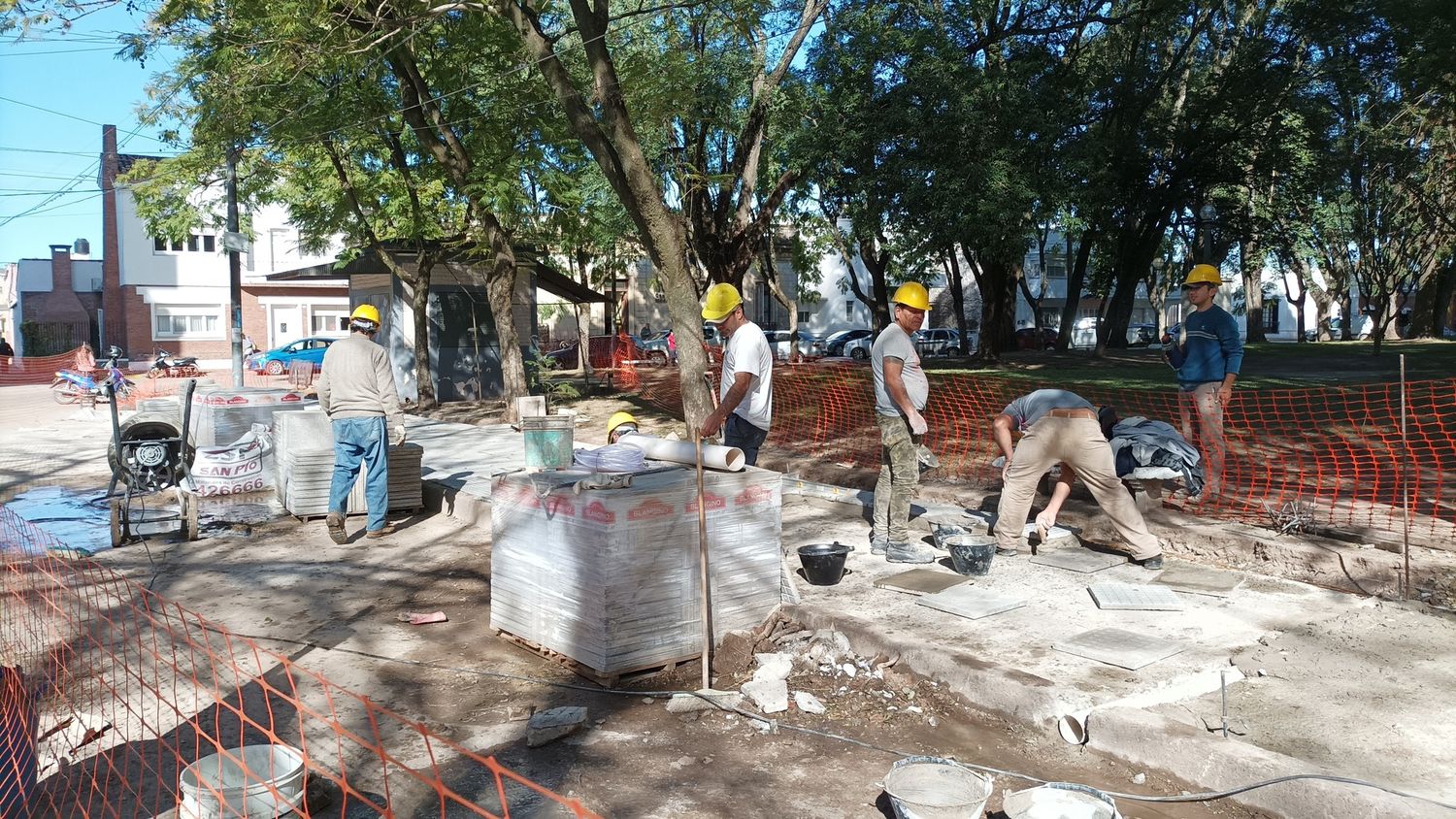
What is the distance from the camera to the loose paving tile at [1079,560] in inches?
248

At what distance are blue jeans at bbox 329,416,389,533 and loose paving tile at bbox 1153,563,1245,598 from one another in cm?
563

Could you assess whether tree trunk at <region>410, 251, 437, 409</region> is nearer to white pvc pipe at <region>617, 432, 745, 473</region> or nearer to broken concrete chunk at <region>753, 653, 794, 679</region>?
white pvc pipe at <region>617, 432, 745, 473</region>

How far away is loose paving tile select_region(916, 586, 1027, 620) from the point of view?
5395 millimetres

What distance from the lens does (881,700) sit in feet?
15.1

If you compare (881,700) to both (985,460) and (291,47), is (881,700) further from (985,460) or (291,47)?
(291,47)

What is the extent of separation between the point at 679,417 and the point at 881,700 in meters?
12.3

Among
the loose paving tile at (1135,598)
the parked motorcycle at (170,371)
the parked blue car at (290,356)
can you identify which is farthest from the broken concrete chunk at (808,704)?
the parked motorcycle at (170,371)

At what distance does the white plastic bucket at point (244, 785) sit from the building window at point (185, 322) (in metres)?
48.1

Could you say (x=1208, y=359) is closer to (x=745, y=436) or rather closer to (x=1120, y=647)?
(x=1120, y=647)

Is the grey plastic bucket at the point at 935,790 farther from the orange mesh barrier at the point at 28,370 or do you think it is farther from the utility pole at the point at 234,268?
the orange mesh barrier at the point at 28,370

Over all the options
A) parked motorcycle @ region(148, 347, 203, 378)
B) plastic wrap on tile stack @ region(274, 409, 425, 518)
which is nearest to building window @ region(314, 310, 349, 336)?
parked motorcycle @ region(148, 347, 203, 378)

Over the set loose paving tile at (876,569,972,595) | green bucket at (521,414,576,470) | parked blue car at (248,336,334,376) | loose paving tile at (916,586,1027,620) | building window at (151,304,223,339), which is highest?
building window at (151,304,223,339)

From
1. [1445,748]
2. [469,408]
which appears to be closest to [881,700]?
[1445,748]

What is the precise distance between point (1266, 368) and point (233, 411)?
23493mm
